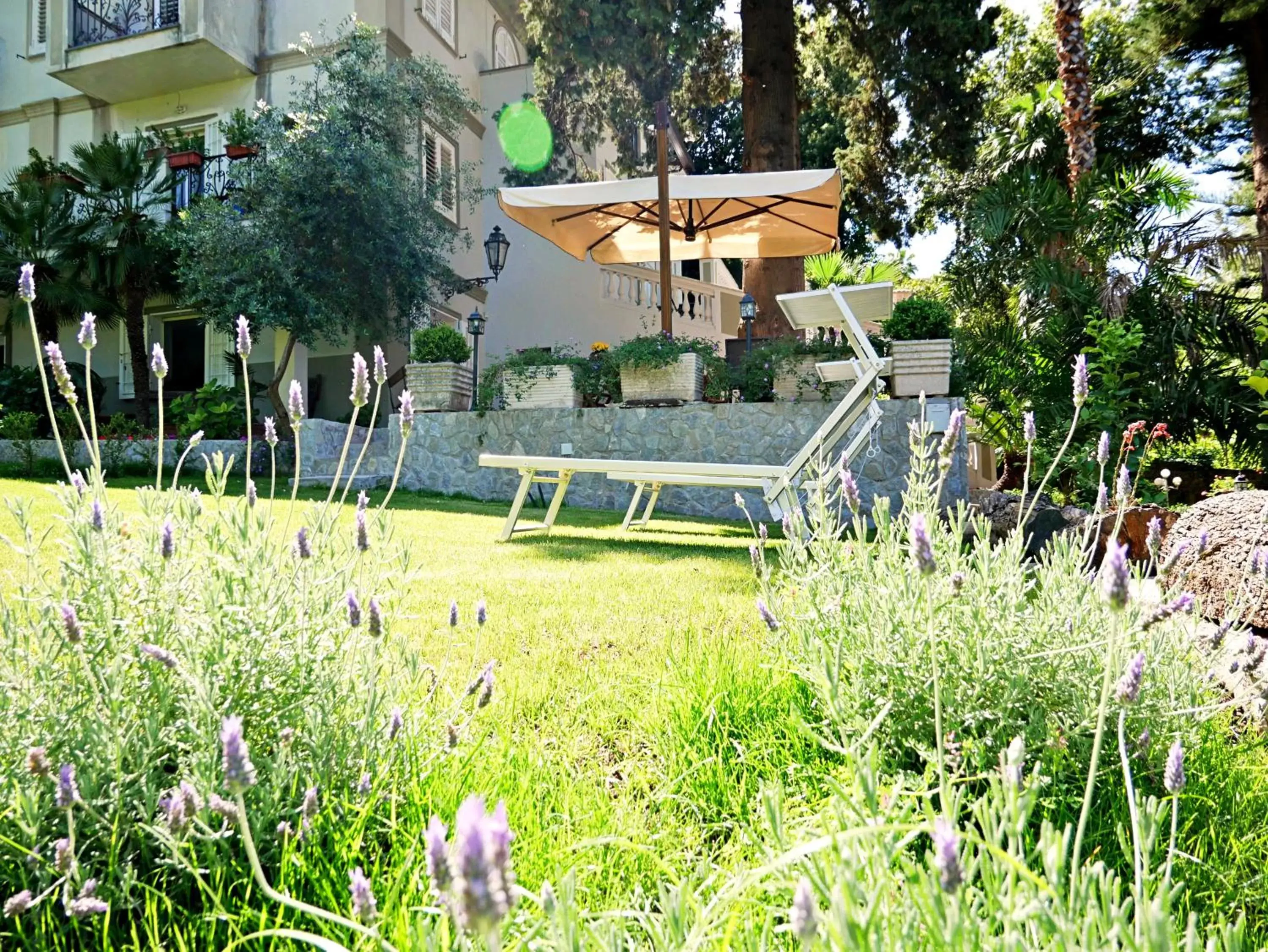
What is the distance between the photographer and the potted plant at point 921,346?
844 cm

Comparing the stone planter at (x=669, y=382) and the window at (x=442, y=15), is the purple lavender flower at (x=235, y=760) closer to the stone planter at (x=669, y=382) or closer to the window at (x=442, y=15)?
the stone planter at (x=669, y=382)

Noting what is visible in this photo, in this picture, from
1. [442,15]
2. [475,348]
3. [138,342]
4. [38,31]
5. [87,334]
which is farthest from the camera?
[442,15]

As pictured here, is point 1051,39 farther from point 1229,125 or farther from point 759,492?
point 759,492

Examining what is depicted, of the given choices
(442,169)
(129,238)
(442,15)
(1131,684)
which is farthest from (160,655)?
(442,15)

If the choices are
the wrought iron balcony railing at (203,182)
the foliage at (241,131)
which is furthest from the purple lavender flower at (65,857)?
the wrought iron balcony railing at (203,182)

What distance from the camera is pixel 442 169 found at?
16.0m

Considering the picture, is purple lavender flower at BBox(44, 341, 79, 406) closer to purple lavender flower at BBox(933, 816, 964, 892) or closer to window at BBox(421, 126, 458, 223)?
purple lavender flower at BBox(933, 816, 964, 892)

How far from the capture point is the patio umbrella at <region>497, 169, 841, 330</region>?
9492mm

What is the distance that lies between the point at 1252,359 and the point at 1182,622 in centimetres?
905

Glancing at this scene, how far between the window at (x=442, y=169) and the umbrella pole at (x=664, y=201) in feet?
17.4

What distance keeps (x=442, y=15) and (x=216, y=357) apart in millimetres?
7787

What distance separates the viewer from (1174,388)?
862 centimetres

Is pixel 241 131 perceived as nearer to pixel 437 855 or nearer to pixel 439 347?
pixel 439 347

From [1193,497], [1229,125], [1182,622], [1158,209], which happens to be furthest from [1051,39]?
[1182,622]
